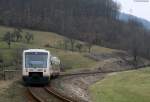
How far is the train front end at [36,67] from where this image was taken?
139ft

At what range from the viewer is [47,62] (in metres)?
43.6

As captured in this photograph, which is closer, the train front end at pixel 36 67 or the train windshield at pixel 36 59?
the train front end at pixel 36 67

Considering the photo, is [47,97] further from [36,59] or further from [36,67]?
[36,59]

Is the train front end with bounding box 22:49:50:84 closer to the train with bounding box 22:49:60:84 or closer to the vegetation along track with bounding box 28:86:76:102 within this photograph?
the train with bounding box 22:49:60:84

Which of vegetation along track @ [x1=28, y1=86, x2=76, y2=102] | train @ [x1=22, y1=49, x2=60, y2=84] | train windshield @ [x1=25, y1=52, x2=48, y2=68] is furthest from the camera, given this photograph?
train windshield @ [x1=25, y1=52, x2=48, y2=68]

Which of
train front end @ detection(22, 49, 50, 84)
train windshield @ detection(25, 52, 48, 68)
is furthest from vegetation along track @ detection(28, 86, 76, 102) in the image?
train windshield @ detection(25, 52, 48, 68)

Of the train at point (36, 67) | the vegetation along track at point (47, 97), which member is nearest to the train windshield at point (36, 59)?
the train at point (36, 67)

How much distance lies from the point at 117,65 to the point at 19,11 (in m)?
72.7

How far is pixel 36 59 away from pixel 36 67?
1040 millimetres

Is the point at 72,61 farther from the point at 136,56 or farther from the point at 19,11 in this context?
the point at 19,11

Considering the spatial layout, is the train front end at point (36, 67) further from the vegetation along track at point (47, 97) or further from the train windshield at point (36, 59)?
the vegetation along track at point (47, 97)

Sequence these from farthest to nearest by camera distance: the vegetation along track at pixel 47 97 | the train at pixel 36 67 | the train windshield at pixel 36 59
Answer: the train windshield at pixel 36 59 < the train at pixel 36 67 < the vegetation along track at pixel 47 97

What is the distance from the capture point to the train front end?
42.5 m

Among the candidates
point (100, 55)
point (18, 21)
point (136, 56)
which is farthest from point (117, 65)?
point (18, 21)
